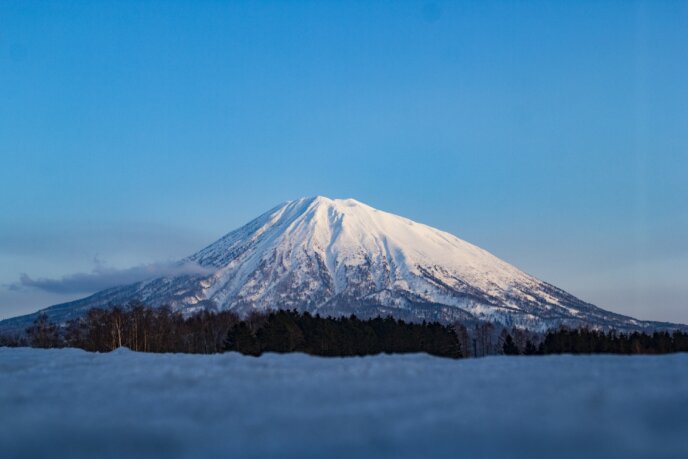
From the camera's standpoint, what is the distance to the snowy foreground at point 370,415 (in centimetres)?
453

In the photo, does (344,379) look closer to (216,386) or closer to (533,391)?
(216,386)

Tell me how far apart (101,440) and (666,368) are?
6.34 m

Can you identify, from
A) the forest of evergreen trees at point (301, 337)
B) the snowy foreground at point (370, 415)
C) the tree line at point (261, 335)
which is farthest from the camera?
the tree line at point (261, 335)

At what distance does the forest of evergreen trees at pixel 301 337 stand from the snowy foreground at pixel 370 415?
44.8m

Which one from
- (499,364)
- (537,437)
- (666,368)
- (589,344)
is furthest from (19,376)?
(589,344)

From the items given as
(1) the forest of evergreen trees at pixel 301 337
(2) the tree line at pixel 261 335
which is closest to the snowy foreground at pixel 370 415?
(1) the forest of evergreen trees at pixel 301 337

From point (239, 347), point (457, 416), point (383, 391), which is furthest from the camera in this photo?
point (239, 347)

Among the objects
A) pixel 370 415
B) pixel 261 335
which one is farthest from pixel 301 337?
pixel 370 415

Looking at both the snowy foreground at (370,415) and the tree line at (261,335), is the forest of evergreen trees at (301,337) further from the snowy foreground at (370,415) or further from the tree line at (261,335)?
the snowy foreground at (370,415)

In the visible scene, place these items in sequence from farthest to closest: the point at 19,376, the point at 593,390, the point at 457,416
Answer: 1. the point at 19,376
2. the point at 593,390
3. the point at 457,416

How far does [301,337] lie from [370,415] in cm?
5808

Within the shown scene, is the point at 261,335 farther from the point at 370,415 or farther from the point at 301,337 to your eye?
the point at 370,415

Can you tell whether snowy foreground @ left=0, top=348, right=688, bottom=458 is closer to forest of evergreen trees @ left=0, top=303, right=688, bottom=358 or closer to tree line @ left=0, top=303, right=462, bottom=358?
forest of evergreen trees @ left=0, top=303, right=688, bottom=358

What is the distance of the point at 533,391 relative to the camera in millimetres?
5902
